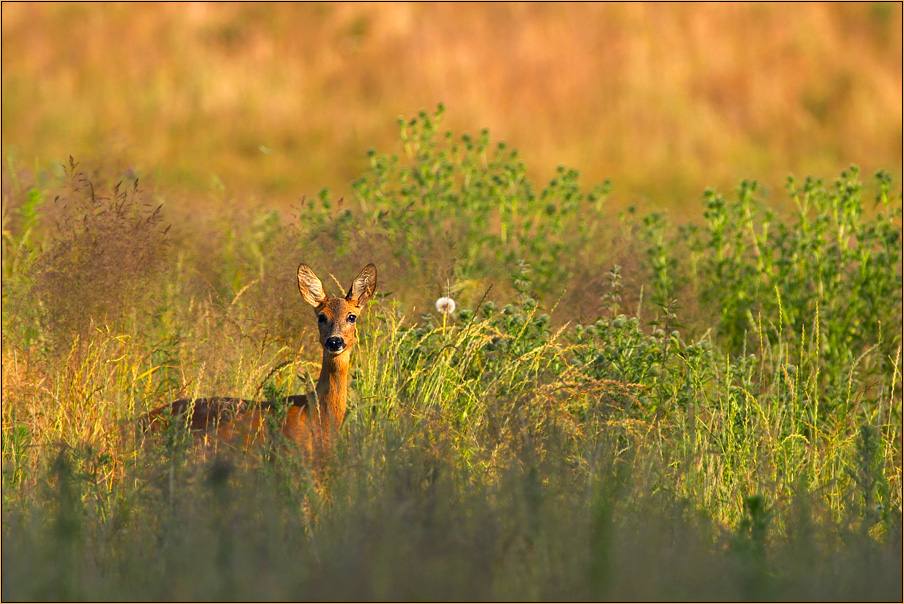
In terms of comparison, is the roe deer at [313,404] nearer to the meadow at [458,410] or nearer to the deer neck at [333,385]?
the deer neck at [333,385]

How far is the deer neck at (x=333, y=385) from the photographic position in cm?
440

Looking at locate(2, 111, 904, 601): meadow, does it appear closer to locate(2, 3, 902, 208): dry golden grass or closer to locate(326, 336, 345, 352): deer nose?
locate(326, 336, 345, 352): deer nose

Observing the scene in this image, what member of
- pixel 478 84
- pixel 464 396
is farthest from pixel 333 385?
pixel 478 84

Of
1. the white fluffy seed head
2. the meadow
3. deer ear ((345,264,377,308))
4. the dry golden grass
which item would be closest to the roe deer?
deer ear ((345,264,377,308))

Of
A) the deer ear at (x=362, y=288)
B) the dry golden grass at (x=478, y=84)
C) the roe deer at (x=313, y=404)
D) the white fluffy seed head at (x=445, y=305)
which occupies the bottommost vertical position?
the roe deer at (x=313, y=404)

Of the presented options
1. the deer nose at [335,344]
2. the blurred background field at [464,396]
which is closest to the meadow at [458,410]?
the blurred background field at [464,396]

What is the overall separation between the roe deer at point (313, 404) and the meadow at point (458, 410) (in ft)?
0.35

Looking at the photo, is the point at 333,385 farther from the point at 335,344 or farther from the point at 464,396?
the point at 464,396

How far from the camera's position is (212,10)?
65.4ft

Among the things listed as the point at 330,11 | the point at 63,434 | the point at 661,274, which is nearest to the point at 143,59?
the point at 330,11

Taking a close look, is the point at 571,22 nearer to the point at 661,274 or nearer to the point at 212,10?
the point at 212,10

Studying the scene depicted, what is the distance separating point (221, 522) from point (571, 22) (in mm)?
17756

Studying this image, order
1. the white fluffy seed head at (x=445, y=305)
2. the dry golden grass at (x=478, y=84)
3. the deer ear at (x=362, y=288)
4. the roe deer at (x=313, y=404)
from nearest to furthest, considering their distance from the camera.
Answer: the roe deer at (x=313, y=404)
the deer ear at (x=362, y=288)
the white fluffy seed head at (x=445, y=305)
the dry golden grass at (x=478, y=84)

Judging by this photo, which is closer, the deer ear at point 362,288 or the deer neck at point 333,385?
the deer neck at point 333,385
